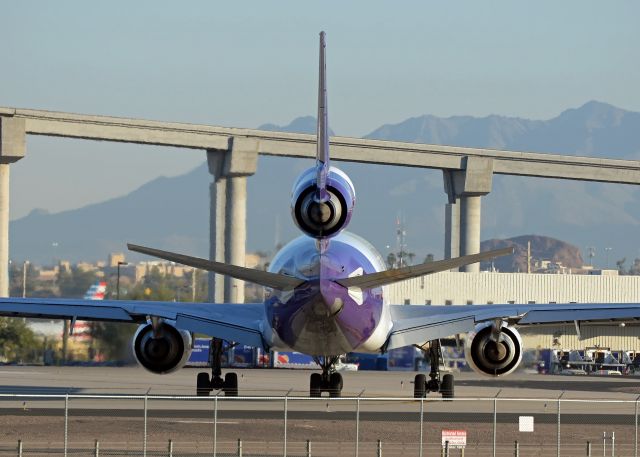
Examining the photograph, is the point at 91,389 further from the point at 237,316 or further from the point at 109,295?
the point at 109,295

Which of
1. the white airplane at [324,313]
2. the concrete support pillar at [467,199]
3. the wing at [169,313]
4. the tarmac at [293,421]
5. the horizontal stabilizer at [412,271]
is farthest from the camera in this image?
the concrete support pillar at [467,199]

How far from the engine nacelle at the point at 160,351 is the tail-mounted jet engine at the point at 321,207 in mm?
7932

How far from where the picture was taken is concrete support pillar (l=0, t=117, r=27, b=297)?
88.3 metres

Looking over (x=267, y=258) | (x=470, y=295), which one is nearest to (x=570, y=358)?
(x=470, y=295)

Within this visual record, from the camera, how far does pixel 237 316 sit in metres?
43.8

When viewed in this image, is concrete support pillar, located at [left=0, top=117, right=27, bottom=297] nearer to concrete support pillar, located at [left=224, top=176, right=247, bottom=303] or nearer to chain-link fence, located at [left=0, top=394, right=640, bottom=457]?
concrete support pillar, located at [left=224, top=176, right=247, bottom=303]

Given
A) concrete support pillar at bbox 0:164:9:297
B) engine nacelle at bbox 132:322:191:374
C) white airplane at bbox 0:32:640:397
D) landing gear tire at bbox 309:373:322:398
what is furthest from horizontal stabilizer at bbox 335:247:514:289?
concrete support pillar at bbox 0:164:9:297

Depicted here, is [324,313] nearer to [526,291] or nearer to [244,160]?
[244,160]

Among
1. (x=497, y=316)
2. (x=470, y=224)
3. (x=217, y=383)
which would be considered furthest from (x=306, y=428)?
(x=470, y=224)

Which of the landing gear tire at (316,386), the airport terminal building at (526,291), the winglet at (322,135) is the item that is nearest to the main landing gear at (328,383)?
the landing gear tire at (316,386)

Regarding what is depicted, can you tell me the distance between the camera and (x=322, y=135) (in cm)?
3609

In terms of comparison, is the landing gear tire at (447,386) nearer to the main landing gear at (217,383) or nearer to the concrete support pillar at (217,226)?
the main landing gear at (217,383)

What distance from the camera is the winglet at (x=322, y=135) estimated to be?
33.8 metres

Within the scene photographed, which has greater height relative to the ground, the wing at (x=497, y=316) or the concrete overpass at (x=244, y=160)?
the concrete overpass at (x=244, y=160)
